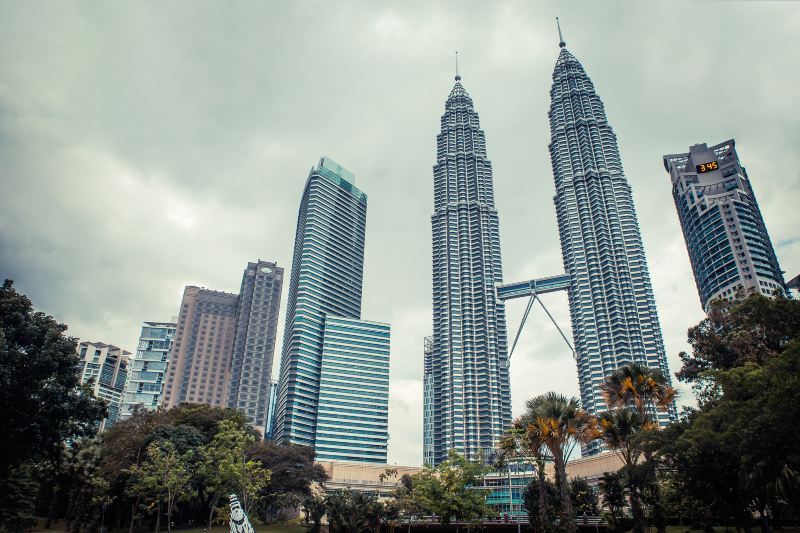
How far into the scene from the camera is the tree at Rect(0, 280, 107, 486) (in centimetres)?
3738

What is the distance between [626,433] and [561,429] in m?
5.61

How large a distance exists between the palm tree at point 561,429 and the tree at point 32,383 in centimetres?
3615

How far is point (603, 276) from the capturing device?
17825 centimetres

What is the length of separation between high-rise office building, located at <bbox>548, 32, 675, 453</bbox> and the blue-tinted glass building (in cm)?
7163

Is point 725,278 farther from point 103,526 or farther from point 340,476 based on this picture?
point 103,526

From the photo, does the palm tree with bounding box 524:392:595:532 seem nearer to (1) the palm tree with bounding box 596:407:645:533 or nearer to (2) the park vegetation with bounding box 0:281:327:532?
(1) the palm tree with bounding box 596:407:645:533

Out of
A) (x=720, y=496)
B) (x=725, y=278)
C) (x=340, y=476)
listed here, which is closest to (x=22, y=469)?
(x=720, y=496)

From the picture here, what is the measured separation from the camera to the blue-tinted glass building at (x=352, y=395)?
181 metres

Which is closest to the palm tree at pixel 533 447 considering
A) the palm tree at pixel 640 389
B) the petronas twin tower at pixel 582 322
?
the palm tree at pixel 640 389

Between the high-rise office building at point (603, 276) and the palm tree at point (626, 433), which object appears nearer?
the palm tree at point (626, 433)

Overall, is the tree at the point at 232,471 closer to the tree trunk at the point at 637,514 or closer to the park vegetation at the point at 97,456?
the park vegetation at the point at 97,456

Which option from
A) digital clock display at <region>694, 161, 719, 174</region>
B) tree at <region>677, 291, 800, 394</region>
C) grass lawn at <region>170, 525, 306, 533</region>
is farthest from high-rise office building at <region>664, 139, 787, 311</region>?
grass lawn at <region>170, 525, 306, 533</region>

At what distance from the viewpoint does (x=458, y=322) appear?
19662 centimetres

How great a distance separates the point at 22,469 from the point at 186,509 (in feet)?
80.1
